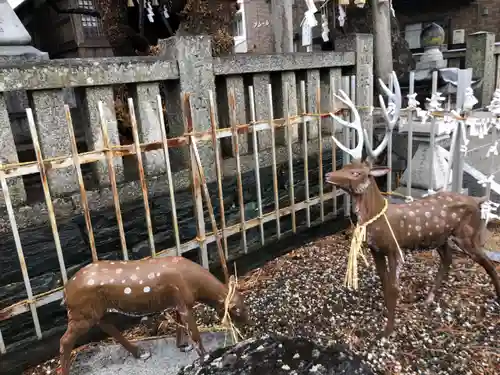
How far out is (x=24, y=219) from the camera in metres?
3.18

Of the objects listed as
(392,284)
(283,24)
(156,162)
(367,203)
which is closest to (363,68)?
(367,203)

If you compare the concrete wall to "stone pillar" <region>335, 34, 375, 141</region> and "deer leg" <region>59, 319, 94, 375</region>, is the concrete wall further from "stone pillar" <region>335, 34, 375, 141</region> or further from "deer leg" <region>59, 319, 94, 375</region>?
"deer leg" <region>59, 319, 94, 375</region>

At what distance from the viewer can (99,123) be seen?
3494 millimetres

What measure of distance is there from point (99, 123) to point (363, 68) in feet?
11.3

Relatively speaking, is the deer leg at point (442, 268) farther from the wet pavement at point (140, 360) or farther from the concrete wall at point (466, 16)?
the concrete wall at point (466, 16)

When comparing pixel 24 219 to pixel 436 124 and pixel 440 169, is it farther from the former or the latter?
pixel 440 169

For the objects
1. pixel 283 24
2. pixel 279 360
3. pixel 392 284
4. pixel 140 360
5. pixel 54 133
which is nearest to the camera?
pixel 279 360

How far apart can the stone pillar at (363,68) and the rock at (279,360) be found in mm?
3407

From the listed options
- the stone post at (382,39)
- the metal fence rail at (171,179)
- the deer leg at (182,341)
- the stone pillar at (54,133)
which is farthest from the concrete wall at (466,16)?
the deer leg at (182,341)

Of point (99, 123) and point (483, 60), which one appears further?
point (483, 60)

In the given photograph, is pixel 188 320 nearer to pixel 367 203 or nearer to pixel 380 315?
pixel 367 203

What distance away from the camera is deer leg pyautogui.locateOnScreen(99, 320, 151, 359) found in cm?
293

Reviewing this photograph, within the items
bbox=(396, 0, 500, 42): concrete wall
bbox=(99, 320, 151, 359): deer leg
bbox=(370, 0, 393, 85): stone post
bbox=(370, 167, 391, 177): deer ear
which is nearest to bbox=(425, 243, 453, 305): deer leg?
bbox=(370, 167, 391, 177): deer ear

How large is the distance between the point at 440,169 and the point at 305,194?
1668mm
